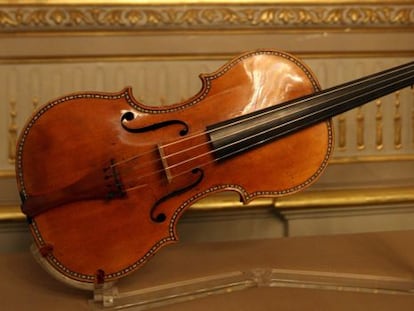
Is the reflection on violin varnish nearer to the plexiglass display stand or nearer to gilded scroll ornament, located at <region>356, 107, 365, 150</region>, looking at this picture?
gilded scroll ornament, located at <region>356, 107, 365, 150</region>

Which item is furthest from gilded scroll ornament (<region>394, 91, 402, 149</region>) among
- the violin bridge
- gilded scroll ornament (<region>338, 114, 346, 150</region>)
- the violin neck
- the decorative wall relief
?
the violin bridge

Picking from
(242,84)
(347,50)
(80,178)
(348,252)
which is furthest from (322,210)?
(80,178)

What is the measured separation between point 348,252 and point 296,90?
34 cm

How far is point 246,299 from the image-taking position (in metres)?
0.76

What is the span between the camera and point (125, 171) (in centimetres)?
74

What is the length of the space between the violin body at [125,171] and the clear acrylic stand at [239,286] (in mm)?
40

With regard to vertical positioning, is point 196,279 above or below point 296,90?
below

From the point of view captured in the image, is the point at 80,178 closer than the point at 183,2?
Yes

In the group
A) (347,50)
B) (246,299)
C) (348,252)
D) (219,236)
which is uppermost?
(347,50)

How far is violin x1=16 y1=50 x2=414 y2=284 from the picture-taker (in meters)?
0.74

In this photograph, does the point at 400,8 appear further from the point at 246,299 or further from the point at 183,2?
the point at 246,299

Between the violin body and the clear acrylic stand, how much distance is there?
0.04 metres

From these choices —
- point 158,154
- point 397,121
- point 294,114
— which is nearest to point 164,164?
point 158,154

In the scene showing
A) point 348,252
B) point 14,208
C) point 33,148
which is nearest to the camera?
point 33,148
